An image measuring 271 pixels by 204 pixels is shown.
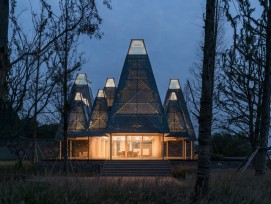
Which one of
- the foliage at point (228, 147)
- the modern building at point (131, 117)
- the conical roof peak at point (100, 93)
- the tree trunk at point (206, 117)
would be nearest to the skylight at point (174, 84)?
the modern building at point (131, 117)

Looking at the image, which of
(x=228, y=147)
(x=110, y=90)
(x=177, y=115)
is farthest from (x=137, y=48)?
(x=228, y=147)

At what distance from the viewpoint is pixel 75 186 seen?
29.0 ft

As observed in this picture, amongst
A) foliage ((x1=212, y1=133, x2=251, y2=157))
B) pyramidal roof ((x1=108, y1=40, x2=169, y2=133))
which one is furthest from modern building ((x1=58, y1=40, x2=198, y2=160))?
foliage ((x1=212, y1=133, x2=251, y2=157))

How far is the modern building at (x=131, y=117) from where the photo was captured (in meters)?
39.1

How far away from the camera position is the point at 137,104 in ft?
129

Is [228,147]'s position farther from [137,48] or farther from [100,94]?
[137,48]

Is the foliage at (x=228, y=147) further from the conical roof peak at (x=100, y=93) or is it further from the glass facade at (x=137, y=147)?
the conical roof peak at (x=100, y=93)

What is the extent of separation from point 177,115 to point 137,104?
5.72 m

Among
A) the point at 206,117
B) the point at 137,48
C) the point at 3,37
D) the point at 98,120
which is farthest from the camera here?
the point at 98,120

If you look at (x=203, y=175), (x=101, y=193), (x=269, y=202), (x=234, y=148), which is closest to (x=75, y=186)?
(x=101, y=193)

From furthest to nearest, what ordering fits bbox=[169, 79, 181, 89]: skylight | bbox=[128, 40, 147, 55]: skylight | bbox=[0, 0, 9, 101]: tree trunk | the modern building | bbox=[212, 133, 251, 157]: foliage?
1. bbox=[169, 79, 181, 89]: skylight
2. bbox=[212, 133, 251, 157]: foliage
3. bbox=[128, 40, 147, 55]: skylight
4. the modern building
5. bbox=[0, 0, 9, 101]: tree trunk

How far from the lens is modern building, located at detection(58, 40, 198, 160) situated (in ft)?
128

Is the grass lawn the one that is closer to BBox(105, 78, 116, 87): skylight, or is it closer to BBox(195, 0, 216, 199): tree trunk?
BBox(195, 0, 216, 199): tree trunk

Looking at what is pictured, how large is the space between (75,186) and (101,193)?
63 centimetres
